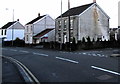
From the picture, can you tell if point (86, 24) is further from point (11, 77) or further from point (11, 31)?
point (11, 31)

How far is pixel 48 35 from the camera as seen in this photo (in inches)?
2077

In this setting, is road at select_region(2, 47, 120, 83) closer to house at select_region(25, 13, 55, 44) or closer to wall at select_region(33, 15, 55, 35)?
house at select_region(25, 13, 55, 44)

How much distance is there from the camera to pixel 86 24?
1705 inches

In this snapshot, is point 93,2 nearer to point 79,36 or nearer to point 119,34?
point 79,36

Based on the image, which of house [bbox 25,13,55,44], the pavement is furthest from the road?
house [bbox 25,13,55,44]

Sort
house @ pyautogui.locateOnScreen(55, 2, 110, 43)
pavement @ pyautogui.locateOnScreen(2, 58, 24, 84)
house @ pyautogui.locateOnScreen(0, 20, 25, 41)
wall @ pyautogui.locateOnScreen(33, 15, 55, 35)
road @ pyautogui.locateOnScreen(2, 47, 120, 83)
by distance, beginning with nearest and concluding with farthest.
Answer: pavement @ pyautogui.locateOnScreen(2, 58, 24, 84)
road @ pyautogui.locateOnScreen(2, 47, 120, 83)
house @ pyautogui.locateOnScreen(55, 2, 110, 43)
wall @ pyautogui.locateOnScreen(33, 15, 55, 35)
house @ pyautogui.locateOnScreen(0, 20, 25, 41)

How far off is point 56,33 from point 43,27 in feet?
37.7

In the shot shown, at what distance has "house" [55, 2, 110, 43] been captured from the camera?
139 ft

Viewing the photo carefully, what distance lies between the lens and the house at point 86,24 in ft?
139

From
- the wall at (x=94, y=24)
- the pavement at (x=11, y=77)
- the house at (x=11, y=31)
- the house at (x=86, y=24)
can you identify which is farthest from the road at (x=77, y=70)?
the house at (x=11, y=31)

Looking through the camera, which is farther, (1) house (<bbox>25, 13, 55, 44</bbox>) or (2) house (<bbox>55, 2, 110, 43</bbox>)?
(1) house (<bbox>25, 13, 55, 44</bbox>)

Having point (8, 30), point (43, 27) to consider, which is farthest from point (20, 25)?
point (43, 27)

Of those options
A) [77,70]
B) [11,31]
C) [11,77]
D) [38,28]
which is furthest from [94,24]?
[11,31]

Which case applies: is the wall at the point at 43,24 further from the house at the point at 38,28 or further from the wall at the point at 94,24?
the wall at the point at 94,24
